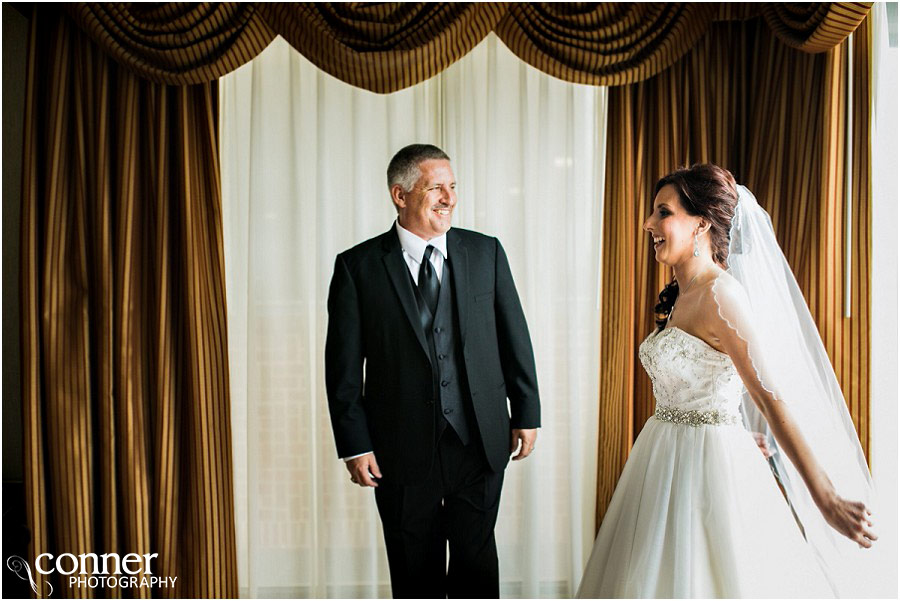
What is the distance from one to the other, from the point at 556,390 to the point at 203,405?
127cm

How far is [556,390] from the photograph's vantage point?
2584mm

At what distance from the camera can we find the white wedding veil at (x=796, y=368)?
1658 mm

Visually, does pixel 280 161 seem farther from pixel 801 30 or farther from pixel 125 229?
pixel 801 30

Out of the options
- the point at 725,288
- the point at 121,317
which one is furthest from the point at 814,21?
the point at 121,317

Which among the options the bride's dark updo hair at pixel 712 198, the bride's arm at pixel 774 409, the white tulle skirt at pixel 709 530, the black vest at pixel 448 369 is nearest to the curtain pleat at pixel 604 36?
the bride's dark updo hair at pixel 712 198

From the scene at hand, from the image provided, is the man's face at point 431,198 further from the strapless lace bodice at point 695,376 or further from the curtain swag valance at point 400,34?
the strapless lace bodice at point 695,376

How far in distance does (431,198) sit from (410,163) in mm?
126

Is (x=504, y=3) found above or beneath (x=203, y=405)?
above

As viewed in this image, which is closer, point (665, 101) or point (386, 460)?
point (386, 460)

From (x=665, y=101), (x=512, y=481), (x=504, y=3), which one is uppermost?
(x=504, y=3)

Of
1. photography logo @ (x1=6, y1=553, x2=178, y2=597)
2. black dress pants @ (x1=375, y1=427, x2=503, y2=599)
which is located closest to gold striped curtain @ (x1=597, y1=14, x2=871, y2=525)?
black dress pants @ (x1=375, y1=427, x2=503, y2=599)

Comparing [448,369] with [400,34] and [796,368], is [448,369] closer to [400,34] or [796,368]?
[796,368]

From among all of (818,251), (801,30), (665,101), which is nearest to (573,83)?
(665,101)

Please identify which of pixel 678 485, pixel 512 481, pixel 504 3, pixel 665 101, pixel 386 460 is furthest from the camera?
pixel 512 481
